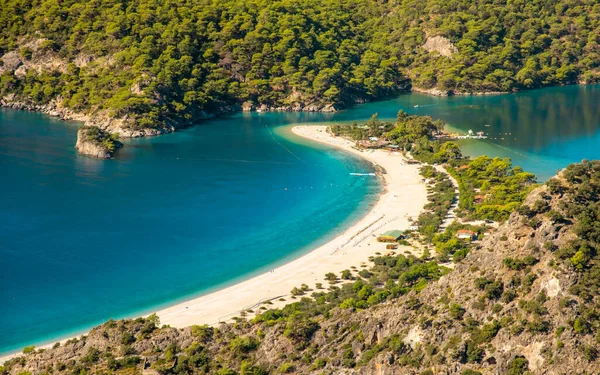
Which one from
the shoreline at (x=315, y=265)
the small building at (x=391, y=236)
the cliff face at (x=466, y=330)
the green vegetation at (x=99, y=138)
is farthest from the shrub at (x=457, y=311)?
the green vegetation at (x=99, y=138)

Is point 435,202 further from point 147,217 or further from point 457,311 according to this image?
point 457,311

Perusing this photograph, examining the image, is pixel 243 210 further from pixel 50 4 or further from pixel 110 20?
pixel 50 4

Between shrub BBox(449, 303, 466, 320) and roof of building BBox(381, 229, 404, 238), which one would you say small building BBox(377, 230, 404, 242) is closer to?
roof of building BBox(381, 229, 404, 238)

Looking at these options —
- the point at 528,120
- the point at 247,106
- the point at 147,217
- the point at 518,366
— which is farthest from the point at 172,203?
the point at 528,120

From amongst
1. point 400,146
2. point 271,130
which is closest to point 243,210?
point 400,146

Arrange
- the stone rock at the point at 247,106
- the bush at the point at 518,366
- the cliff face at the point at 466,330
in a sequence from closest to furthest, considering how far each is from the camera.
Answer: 1. the bush at the point at 518,366
2. the cliff face at the point at 466,330
3. the stone rock at the point at 247,106

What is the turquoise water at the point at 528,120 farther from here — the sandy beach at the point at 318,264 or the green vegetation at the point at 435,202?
the sandy beach at the point at 318,264

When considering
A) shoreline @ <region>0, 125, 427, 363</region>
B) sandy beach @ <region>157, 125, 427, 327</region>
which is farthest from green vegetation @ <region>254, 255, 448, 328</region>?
sandy beach @ <region>157, 125, 427, 327</region>
